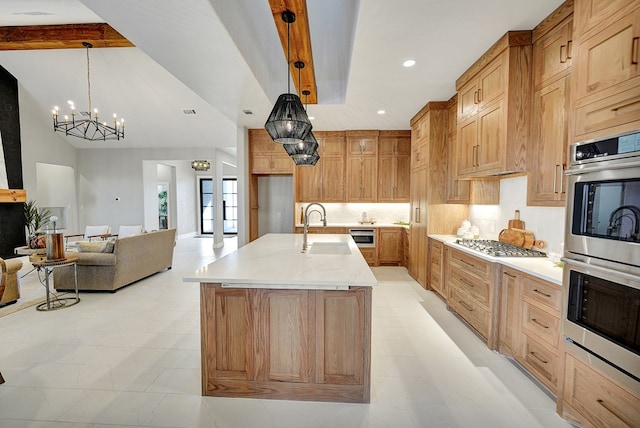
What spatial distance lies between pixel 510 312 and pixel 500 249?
63 centimetres

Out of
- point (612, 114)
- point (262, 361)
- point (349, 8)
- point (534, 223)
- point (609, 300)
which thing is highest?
point (349, 8)

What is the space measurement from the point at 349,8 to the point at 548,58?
1.87m

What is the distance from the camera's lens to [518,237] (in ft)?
9.53

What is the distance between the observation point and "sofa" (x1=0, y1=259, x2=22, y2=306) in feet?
11.5

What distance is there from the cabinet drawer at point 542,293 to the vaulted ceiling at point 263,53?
209 centimetres

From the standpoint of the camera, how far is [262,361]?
1898 mm

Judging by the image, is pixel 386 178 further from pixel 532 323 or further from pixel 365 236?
pixel 532 323

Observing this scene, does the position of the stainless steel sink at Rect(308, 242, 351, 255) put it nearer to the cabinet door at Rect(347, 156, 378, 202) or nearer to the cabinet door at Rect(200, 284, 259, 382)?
the cabinet door at Rect(200, 284, 259, 382)

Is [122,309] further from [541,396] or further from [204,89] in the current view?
[541,396]

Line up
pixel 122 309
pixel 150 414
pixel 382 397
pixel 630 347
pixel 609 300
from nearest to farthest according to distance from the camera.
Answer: pixel 630 347 → pixel 609 300 → pixel 150 414 → pixel 382 397 → pixel 122 309

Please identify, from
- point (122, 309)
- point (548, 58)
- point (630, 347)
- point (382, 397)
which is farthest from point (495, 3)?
point (122, 309)

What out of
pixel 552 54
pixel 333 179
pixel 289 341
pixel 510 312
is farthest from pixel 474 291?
pixel 333 179

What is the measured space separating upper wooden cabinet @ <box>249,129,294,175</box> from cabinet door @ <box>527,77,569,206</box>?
4273mm

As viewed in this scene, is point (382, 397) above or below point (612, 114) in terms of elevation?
below
